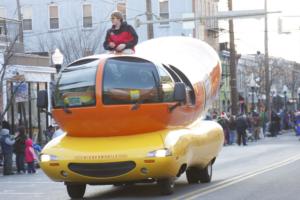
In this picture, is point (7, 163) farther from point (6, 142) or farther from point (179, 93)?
point (179, 93)

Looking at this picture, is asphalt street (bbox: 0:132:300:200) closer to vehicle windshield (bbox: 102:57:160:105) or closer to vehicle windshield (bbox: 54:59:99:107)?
vehicle windshield (bbox: 102:57:160:105)

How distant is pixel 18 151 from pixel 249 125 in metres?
20.6

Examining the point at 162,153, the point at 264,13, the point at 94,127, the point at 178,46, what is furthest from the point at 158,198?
the point at 264,13

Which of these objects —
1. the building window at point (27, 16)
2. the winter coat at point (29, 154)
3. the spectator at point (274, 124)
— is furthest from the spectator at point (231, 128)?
the building window at point (27, 16)

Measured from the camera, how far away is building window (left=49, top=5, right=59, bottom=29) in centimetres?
5517

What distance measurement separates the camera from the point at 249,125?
41.3 metres

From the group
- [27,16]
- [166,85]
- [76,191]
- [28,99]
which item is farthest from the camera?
[27,16]

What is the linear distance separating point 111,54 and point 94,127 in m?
1.46

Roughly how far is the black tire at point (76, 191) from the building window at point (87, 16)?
41.7 meters

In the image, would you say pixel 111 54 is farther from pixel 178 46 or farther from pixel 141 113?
pixel 178 46

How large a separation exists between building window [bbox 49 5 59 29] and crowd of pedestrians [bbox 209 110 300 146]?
16726mm

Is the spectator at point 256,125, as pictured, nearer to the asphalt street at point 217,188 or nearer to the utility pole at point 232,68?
the utility pole at point 232,68

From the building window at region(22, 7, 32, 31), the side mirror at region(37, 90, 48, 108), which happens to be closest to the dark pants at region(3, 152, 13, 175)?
the side mirror at region(37, 90, 48, 108)

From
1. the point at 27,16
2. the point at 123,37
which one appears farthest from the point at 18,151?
the point at 27,16
